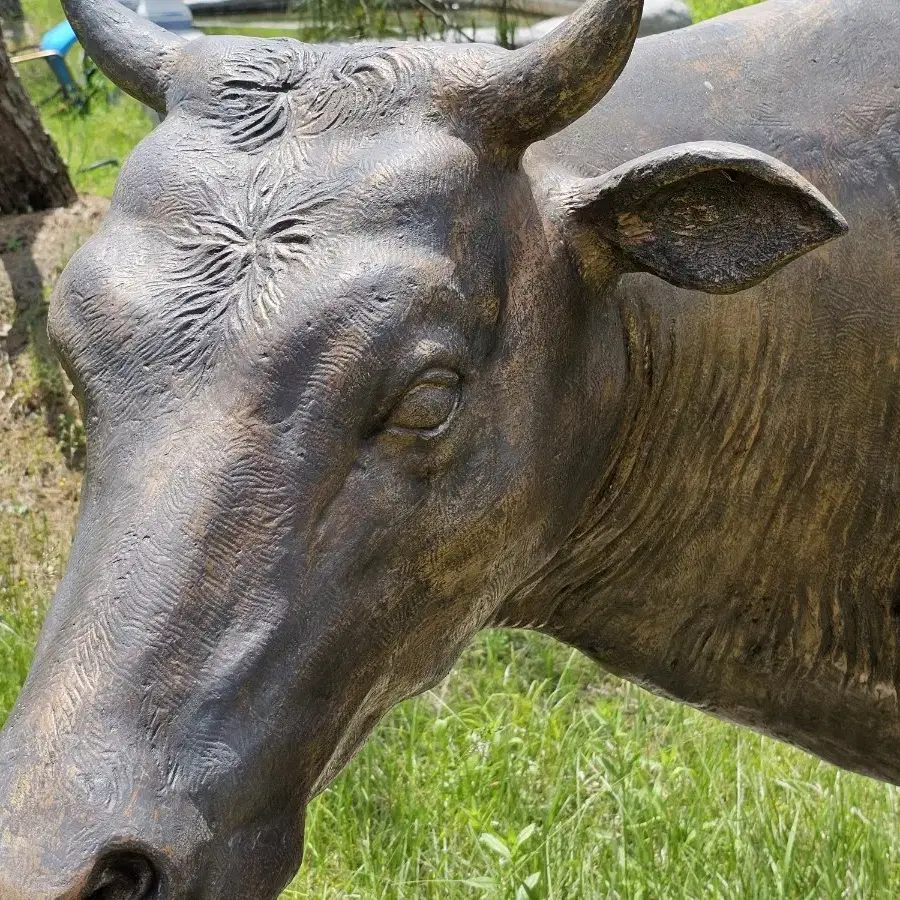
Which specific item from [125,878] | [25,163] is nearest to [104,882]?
[125,878]

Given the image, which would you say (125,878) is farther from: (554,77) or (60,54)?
(60,54)

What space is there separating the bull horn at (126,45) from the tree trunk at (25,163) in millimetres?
5146

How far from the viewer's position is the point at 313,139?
7.73 feet

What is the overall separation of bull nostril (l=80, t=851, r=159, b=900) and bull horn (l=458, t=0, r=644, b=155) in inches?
46.9

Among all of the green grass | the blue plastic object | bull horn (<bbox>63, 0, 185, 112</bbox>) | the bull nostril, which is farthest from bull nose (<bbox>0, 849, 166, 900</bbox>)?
the blue plastic object

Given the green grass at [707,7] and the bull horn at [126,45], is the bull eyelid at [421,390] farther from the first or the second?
the green grass at [707,7]

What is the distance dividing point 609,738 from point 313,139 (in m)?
3.20

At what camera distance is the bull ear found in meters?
2.32

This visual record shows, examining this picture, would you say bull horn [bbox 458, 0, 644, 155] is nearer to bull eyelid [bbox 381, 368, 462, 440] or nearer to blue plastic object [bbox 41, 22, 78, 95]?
bull eyelid [bbox 381, 368, 462, 440]

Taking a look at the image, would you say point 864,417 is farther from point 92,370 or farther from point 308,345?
point 92,370

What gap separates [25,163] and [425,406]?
6.19 meters

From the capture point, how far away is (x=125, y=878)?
77.7 inches

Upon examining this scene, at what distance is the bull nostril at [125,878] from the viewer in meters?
1.94

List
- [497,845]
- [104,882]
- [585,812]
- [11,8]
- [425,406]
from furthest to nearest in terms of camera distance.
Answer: [11,8] → [585,812] → [497,845] → [425,406] → [104,882]
